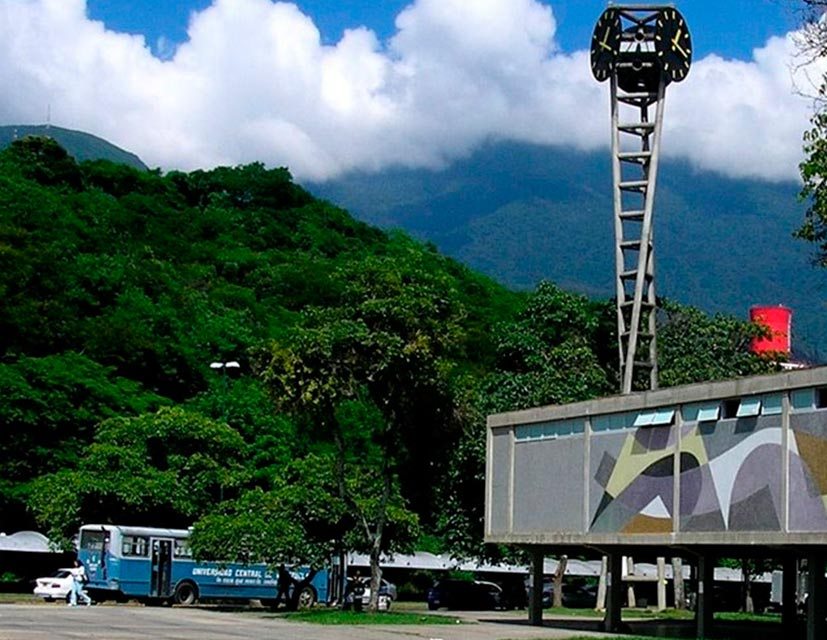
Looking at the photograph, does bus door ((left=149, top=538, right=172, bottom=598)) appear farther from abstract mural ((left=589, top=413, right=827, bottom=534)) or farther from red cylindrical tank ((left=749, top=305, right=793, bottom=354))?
red cylindrical tank ((left=749, top=305, right=793, bottom=354))

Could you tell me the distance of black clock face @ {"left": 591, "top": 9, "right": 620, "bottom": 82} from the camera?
48750 millimetres

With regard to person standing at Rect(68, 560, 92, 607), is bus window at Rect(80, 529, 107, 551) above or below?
above

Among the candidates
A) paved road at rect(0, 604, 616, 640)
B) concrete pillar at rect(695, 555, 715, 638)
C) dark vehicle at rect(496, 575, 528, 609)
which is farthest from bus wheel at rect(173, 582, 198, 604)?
concrete pillar at rect(695, 555, 715, 638)

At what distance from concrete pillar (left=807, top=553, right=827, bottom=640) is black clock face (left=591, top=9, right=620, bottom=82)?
2464cm

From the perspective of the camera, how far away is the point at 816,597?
27.8m

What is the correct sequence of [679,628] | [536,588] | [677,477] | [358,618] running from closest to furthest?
[677,477] → [358,618] → [536,588] → [679,628]

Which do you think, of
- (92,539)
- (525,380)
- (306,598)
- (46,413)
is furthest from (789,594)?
(46,413)

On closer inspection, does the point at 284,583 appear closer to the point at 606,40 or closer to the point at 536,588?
the point at 536,588

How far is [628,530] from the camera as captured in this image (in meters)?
32.2

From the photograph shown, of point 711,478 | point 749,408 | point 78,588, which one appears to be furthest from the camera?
point 78,588

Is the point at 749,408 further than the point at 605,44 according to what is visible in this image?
No

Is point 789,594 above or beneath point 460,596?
above

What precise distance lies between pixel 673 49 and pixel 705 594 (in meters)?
22.4

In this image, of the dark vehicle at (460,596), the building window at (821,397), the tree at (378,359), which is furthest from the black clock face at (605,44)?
the building window at (821,397)
